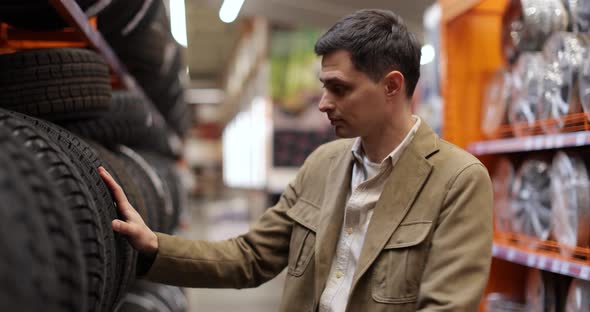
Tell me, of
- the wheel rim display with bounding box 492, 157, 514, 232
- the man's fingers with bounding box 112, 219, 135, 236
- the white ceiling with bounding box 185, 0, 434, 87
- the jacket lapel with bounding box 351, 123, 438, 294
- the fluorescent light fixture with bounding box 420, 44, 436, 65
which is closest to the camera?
the man's fingers with bounding box 112, 219, 135, 236

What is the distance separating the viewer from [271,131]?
7.23 meters

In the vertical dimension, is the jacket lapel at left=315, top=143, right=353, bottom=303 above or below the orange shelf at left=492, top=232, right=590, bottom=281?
above

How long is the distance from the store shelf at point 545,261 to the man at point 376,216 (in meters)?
0.75

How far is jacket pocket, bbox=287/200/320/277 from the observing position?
5.56 ft

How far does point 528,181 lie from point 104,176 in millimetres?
1892

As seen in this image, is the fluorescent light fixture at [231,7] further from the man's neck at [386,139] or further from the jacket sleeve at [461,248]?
the jacket sleeve at [461,248]

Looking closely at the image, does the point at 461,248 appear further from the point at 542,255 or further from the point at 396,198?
the point at 542,255

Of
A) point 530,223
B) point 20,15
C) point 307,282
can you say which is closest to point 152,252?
point 307,282

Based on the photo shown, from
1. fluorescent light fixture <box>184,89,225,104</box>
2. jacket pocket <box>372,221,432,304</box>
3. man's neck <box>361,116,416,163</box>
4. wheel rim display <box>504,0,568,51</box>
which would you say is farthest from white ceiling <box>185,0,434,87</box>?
fluorescent light fixture <box>184,89,225,104</box>

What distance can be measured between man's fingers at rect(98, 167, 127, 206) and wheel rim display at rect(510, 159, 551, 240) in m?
1.71

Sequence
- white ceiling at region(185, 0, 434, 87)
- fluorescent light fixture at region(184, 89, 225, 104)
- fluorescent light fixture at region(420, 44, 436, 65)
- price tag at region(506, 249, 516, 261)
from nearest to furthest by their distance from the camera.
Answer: price tag at region(506, 249, 516, 261), white ceiling at region(185, 0, 434, 87), fluorescent light fixture at region(420, 44, 436, 65), fluorescent light fixture at region(184, 89, 225, 104)

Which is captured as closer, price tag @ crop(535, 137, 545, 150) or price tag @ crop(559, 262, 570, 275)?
price tag @ crop(559, 262, 570, 275)

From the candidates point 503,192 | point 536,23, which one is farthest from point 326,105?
point 503,192

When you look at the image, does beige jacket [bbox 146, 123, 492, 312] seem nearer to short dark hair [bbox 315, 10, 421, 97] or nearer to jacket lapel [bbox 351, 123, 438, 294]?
jacket lapel [bbox 351, 123, 438, 294]
